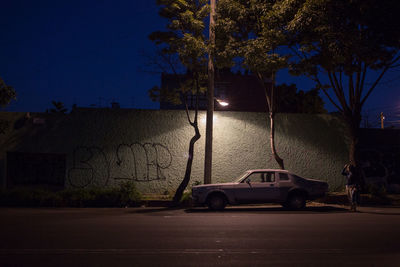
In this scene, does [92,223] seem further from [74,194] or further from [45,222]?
[74,194]

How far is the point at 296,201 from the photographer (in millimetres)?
12195

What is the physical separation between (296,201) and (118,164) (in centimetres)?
871

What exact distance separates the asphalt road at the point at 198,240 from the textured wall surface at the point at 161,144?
6.02 metres

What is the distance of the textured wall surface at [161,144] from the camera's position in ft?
53.7

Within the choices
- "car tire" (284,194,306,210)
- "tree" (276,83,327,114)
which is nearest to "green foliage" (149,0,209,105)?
"car tire" (284,194,306,210)

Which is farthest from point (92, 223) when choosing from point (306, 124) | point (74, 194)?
point (306, 124)

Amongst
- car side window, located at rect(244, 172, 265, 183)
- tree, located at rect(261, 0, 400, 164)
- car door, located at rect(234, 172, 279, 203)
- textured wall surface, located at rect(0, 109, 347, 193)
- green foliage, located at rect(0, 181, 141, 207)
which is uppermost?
tree, located at rect(261, 0, 400, 164)

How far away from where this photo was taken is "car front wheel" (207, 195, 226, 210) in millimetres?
11969

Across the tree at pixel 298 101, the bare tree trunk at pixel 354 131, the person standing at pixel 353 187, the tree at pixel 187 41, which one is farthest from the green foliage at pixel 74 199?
the tree at pixel 298 101

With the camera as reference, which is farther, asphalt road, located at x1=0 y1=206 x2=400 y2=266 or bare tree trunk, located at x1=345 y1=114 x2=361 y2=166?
bare tree trunk, located at x1=345 y1=114 x2=361 y2=166

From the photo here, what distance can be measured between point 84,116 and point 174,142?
15.6ft

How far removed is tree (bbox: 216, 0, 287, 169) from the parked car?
15.3 feet

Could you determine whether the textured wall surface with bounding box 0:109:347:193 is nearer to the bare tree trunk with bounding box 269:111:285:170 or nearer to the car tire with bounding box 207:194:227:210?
the bare tree trunk with bounding box 269:111:285:170

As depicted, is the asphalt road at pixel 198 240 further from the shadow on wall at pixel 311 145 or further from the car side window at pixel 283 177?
the shadow on wall at pixel 311 145
